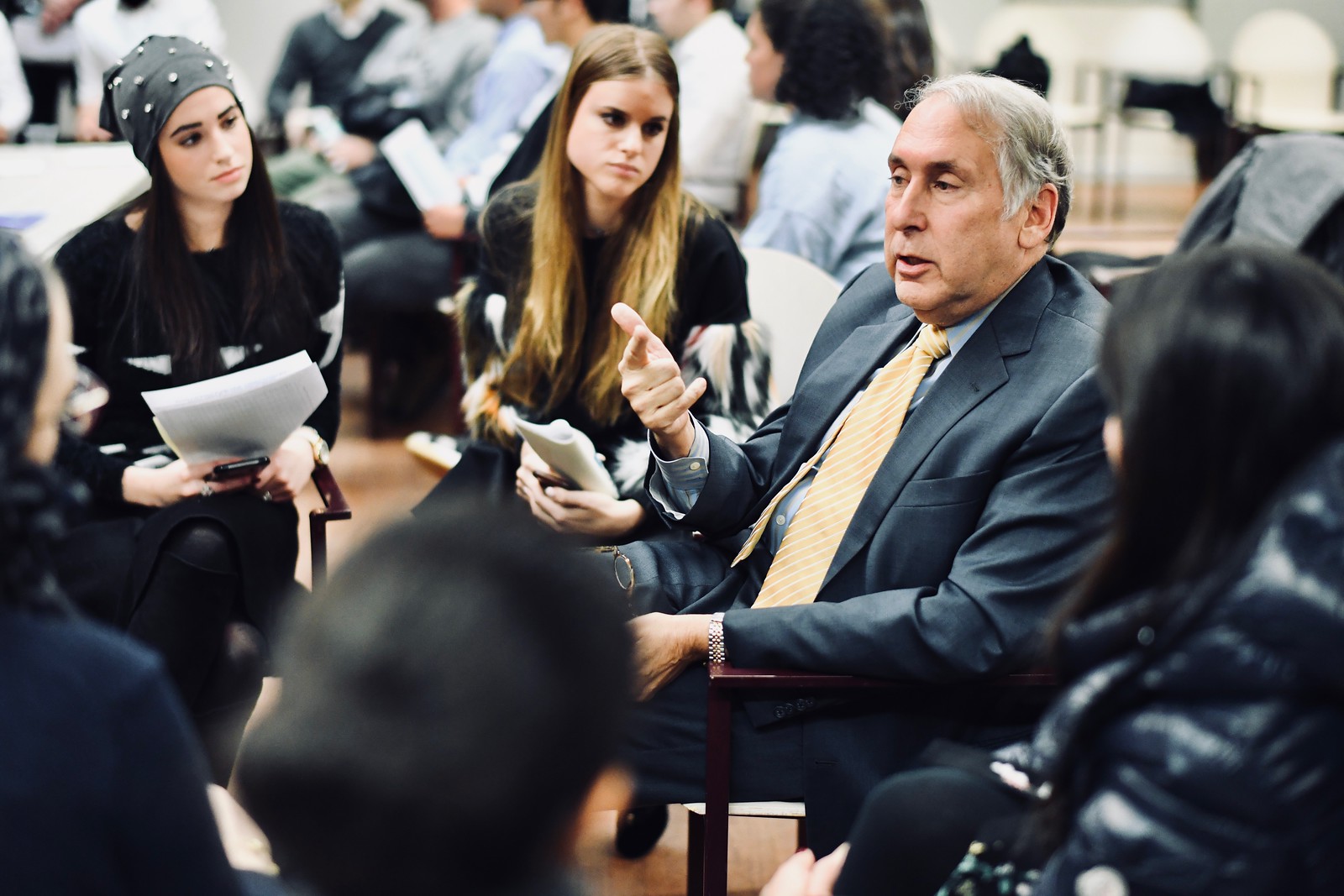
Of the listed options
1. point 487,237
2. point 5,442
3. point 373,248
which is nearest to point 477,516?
point 5,442

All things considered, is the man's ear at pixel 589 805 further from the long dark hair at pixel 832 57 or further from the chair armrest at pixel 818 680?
the long dark hair at pixel 832 57

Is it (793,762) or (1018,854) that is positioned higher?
(1018,854)

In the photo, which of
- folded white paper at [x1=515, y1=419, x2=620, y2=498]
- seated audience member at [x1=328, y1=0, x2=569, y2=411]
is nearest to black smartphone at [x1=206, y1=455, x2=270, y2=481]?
folded white paper at [x1=515, y1=419, x2=620, y2=498]

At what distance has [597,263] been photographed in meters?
2.56

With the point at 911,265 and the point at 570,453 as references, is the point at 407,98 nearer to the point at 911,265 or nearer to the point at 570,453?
the point at 570,453

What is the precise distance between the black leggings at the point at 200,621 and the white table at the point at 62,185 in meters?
1.09

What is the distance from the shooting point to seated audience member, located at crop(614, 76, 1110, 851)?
5.63 ft

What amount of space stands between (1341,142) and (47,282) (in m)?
3.14

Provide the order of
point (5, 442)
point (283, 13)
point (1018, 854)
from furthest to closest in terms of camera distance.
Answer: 1. point (283, 13)
2. point (1018, 854)
3. point (5, 442)

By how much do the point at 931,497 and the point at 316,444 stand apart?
1179 millimetres

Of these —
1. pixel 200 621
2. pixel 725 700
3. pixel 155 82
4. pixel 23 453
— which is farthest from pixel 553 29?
pixel 23 453

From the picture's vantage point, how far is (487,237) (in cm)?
265

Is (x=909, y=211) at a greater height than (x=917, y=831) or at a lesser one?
greater

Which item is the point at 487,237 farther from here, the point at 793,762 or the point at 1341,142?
the point at 1341,142
